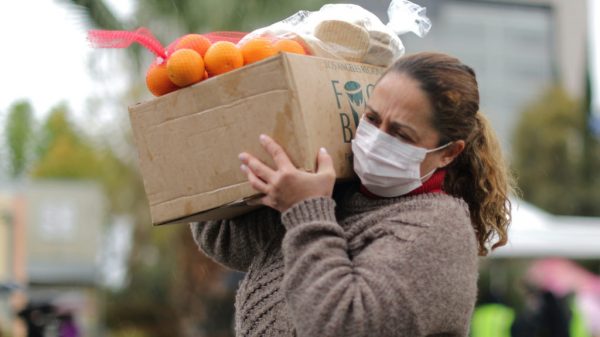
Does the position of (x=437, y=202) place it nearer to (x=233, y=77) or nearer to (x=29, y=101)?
(x=233, y=77)

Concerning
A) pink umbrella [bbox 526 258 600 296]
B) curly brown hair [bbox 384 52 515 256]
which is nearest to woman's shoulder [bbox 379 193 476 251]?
curly brown hair [bbox 384 52 515 256]

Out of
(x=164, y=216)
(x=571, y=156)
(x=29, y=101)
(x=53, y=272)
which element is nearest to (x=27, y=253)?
(x=53, y=272)

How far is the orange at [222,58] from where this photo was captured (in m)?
2.15

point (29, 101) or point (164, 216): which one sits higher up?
point (164, 216)

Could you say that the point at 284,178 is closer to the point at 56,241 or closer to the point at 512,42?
the point at 56,241

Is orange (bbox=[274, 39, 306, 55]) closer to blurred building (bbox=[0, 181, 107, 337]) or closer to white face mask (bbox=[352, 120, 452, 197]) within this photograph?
white face mask (bbox=[352, 120, 452, 197])

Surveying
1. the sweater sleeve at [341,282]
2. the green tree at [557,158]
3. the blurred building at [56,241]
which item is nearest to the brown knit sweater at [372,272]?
the sweater sleeve at [341,282]

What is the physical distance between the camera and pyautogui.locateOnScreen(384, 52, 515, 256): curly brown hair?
2072mm

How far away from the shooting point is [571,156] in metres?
32.2

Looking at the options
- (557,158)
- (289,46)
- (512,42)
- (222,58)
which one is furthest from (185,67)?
(512,42)

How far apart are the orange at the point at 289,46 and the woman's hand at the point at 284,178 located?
0.80ft

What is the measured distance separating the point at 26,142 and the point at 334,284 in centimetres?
2312

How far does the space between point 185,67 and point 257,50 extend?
0.16 metres

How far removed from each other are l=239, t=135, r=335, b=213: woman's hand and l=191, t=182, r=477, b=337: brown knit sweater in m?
0.02
